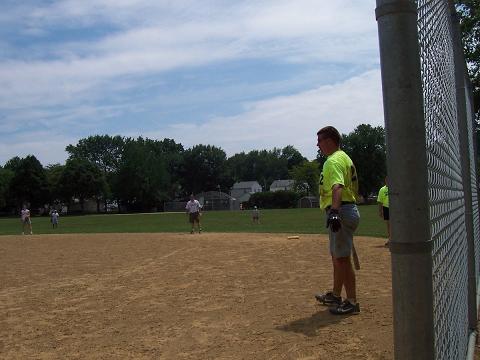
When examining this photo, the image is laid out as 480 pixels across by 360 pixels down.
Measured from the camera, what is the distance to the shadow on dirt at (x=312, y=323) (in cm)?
500

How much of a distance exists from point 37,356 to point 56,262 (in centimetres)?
818

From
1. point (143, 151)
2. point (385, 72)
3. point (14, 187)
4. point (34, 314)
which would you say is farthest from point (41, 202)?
point (385, 72)

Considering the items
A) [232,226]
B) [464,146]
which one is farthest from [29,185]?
[464,146]

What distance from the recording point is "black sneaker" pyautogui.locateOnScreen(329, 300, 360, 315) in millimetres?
5441

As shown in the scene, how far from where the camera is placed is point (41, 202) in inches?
3789

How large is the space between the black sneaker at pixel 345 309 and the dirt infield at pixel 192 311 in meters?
0.08

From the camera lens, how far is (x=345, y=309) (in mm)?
5449

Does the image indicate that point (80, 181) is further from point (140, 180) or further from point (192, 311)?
point (192, 311)

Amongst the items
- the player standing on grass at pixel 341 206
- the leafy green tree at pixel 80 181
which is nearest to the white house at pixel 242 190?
the leafy green tree at pixel 80 181

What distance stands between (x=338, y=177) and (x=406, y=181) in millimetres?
3866

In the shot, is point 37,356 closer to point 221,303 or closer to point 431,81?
point 221,303

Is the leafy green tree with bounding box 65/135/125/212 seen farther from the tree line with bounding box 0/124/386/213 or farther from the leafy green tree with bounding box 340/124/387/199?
the leafy green tree with bounding box 340/124/387/199

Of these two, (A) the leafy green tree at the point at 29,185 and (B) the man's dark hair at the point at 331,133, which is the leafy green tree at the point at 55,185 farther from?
(B) the man's dark hair at the point at 331,133

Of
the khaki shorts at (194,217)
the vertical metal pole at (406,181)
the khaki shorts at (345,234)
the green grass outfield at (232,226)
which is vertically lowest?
the green grass outfield at (232,226)
